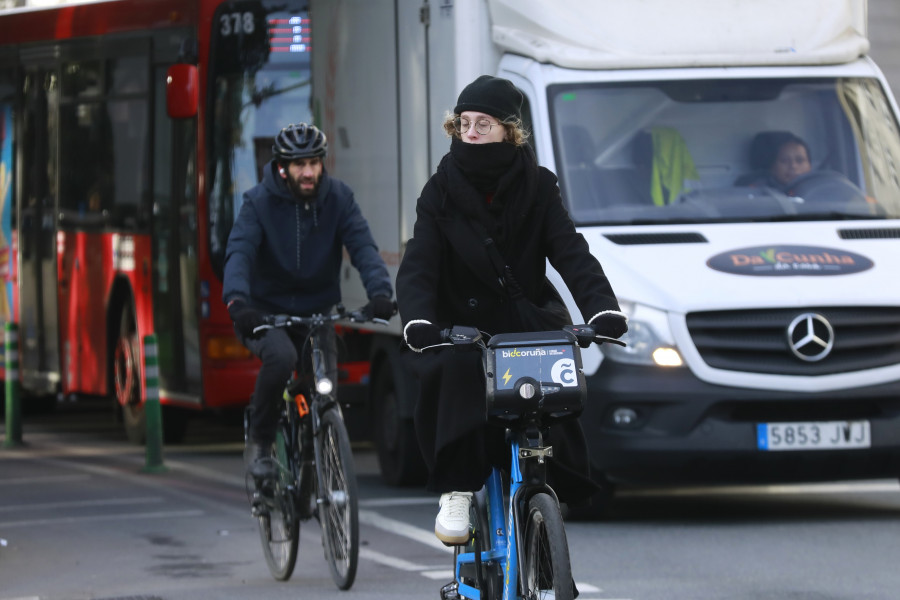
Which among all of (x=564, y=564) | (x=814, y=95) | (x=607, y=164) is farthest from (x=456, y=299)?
(x=814, y=95)

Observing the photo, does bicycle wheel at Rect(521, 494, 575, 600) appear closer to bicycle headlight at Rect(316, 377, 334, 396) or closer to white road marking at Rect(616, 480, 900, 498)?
bicycle headlight at Rect(316, 377, 334, 396)

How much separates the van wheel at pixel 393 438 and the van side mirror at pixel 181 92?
3195 millimetres

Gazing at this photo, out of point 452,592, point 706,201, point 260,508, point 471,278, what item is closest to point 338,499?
point 260,508

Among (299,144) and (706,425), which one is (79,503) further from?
(706,425)

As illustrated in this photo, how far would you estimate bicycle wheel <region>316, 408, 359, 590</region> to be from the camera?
788 cm

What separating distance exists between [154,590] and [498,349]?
10.6 ft

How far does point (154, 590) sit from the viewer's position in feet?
26.6

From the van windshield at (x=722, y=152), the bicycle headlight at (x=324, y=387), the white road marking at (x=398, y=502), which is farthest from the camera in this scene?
the white road marking at (x=398, y=502)

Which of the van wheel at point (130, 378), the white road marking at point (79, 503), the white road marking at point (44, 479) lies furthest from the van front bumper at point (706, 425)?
the van wheel at point (130, 378)

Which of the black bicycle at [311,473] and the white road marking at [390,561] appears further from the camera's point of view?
the white road marking at [390,561]

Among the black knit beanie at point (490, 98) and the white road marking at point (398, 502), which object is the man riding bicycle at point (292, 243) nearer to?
the white road marking at point (398, 502)

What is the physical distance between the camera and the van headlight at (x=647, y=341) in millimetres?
9570

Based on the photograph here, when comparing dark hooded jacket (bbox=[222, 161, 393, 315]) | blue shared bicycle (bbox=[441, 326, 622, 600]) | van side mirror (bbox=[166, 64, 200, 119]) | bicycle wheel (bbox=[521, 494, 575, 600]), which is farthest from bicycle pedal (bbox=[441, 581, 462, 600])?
van side mirror (bbox=[166, 64, 200, 119])

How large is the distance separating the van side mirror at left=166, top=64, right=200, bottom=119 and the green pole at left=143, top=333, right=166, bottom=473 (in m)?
2.00
